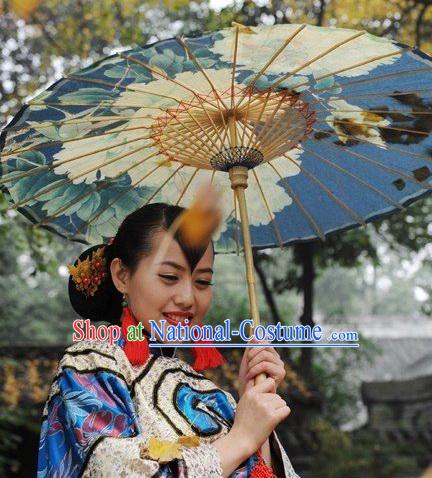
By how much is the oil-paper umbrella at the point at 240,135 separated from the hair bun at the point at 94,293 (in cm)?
43

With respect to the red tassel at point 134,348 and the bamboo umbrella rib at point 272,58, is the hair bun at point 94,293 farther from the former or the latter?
the bamboo umbrella rib at point 272,58

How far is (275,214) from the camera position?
323 centimetres

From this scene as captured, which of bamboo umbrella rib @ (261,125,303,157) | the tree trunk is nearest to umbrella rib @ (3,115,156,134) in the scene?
bamboo umbrella rib @ (261,125,303,157)

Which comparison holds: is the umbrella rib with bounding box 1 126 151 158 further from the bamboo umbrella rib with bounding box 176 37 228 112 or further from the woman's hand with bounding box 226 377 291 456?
the woman's hand with bounding box 226 377 291 456

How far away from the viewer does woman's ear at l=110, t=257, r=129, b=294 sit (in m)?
2.59

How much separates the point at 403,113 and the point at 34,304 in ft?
51.0

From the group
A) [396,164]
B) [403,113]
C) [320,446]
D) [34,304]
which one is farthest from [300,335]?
[34,304]

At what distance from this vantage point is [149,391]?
2363 mm

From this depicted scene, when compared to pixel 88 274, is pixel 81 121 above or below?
above

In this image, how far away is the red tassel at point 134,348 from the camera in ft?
7.93

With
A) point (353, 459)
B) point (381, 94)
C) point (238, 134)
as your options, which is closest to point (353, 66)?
point (381, 94)

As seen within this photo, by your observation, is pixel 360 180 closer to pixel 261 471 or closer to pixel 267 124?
pixel 267 124

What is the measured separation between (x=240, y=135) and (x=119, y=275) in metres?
0.66

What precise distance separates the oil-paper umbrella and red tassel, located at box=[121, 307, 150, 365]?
1.26ft
